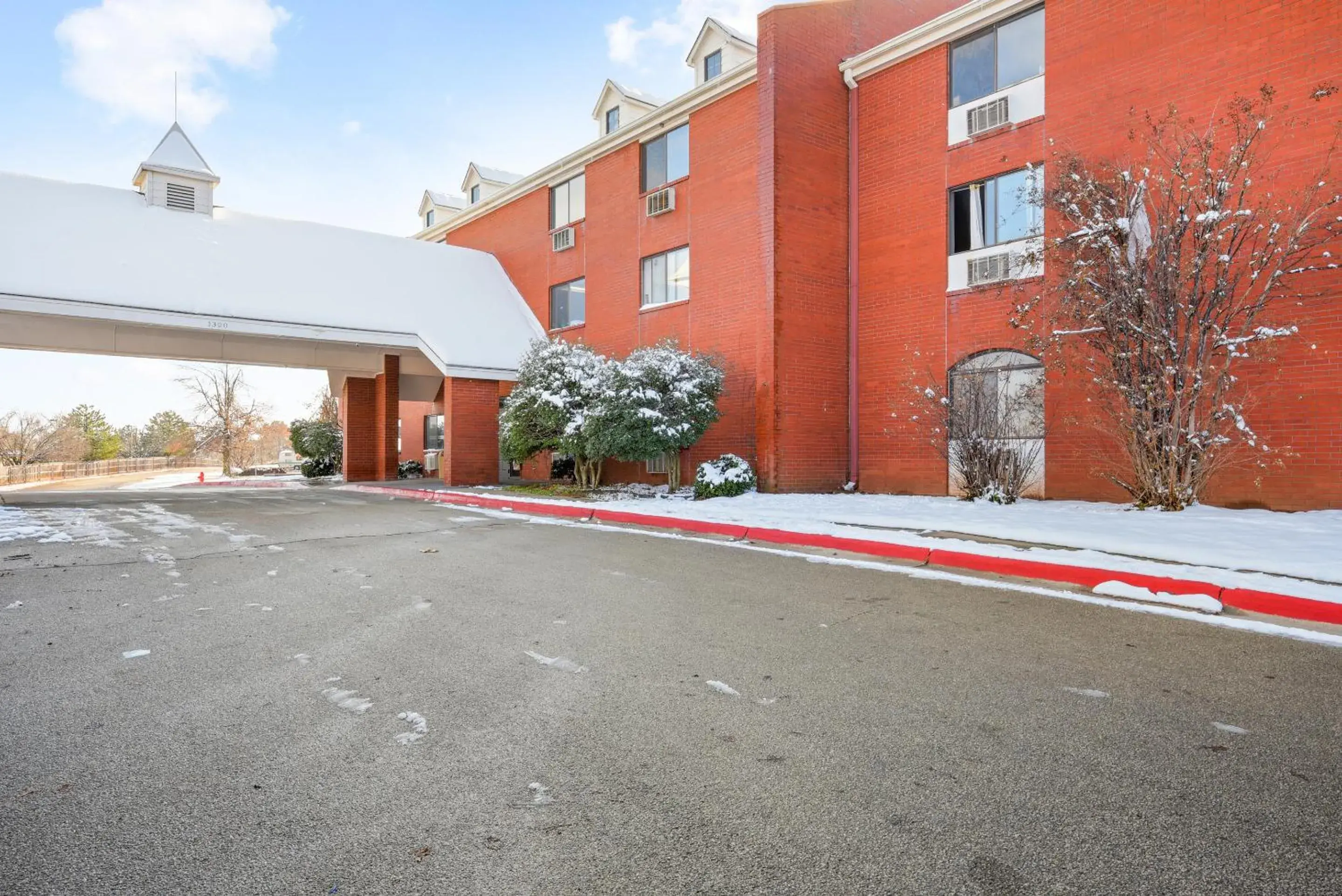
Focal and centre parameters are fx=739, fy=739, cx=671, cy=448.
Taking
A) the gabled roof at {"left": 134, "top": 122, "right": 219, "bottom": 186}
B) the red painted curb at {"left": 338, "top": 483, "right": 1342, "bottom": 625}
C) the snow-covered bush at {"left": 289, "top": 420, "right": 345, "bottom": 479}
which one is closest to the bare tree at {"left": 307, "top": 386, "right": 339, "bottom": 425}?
the snow-covered bush at {"left": 289, "top": 420, "right": 345, "bottom": 479}

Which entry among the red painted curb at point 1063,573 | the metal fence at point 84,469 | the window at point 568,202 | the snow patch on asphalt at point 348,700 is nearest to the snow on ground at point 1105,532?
the red painted curb at point 1063,573

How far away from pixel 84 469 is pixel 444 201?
38085 millimetres

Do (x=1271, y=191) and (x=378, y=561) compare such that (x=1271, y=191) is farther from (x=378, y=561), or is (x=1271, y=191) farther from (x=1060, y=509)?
(x=378, y=561)

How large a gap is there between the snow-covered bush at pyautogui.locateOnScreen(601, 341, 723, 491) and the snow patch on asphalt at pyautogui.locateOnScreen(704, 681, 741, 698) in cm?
1098

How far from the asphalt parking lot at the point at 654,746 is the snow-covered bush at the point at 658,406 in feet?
29.1

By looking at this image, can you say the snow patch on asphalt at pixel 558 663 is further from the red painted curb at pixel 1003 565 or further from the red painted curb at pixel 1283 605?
the red painted curb at pixel 1283 605

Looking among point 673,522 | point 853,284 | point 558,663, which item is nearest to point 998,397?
point 853,284

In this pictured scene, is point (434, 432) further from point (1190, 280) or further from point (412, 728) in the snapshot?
point (412, 728)

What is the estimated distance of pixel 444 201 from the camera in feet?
105

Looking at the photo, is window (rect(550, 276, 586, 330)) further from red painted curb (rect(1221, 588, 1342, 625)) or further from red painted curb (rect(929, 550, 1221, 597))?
red painted curb (rect(1221, 588, 1342, 625))

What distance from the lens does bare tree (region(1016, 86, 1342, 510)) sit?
390 inches

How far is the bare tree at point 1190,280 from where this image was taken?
991 cm

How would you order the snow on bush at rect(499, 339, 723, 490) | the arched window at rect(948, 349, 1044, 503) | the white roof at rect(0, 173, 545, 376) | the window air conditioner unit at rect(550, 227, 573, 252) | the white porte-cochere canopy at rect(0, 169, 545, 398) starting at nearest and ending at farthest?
the arched window at rect(948, 349, 1044, 503), the snow on bush at rect(499, 339, 723, 490), the white porte-cochere canopy at rect(0, 169, 545, 398), the white roof at rect(0, 173, 545, 376), the window air conditioner unit at rect(550, 227, 573, 252)

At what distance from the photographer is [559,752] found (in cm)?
303
